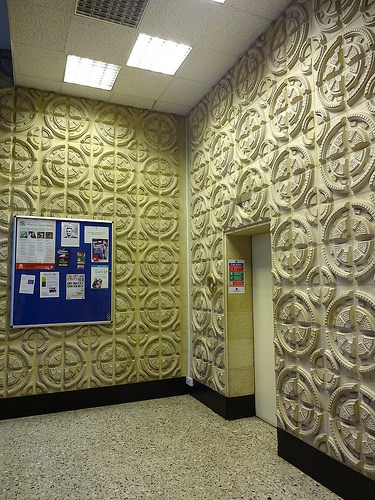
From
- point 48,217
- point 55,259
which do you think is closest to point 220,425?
point 55,259

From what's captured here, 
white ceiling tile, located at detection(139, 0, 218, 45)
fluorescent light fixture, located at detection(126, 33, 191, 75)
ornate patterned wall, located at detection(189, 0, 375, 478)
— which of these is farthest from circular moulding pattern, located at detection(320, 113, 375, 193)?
fluorescent light fixture, located at detection(126, 33, 191, 75)

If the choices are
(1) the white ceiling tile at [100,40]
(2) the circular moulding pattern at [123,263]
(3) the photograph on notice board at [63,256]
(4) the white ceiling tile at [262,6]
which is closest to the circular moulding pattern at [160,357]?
(2) the circular moulding pattern at [123,263]

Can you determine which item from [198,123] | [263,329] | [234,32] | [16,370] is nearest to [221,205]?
[198,123]

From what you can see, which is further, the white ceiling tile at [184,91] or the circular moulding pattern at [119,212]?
the circular moulding pattern at [119,212]

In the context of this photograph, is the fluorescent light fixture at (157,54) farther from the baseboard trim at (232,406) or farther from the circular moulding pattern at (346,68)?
the baseboard trim at (232,406)

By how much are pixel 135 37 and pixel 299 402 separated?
11.7 ft

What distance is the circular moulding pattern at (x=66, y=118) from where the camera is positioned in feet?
14.8

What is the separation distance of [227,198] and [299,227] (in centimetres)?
125

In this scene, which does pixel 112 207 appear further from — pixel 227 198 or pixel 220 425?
pixel 220 425

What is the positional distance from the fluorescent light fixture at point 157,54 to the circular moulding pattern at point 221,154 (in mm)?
889

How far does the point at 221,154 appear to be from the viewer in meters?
4.19

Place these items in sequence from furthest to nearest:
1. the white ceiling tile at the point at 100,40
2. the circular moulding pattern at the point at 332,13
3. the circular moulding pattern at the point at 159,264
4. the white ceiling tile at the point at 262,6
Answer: the circular moulding pattern at the point at 159,264 < the white ceiling tile at the point at 100,40 < the white ceiling tile at the point at 262,6 < the circular moulding pattern at the point at 332,13

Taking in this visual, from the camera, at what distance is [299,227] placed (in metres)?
2.95

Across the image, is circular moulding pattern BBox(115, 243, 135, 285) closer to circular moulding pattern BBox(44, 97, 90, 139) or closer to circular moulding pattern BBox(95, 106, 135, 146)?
circular moulding pattern BBox(95, 106, 135, 146)
